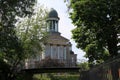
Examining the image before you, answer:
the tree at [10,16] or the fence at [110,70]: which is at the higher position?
the tree at [10,16]

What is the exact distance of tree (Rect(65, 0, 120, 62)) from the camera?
34.9 meters

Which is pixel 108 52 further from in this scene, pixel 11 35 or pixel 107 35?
pixel 11 35

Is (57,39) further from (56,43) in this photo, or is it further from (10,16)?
(10,16)

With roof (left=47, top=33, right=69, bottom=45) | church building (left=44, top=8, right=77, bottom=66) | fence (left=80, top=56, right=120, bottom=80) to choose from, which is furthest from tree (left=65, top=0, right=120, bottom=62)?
roof (left=47, top=33, right=69, bottom=45)

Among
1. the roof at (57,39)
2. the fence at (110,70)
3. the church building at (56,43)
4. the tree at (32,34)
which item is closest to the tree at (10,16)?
the fence at (110,70)

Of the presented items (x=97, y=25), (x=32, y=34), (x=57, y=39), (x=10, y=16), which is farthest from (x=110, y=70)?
(x=57, y=39)

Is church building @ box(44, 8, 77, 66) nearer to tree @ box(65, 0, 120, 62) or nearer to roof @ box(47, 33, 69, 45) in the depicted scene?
roof @ box(47, 33, 69, 45)

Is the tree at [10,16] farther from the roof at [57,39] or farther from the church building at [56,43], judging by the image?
the roof at [57,39]

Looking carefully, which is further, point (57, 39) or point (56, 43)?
point (56, 43)

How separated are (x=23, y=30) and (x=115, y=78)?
139 feet

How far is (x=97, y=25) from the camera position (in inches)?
1414

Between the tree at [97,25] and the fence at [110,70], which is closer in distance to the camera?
the fence at [110,70]

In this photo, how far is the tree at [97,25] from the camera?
34.9 meters

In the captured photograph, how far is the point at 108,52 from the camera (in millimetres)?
38031
